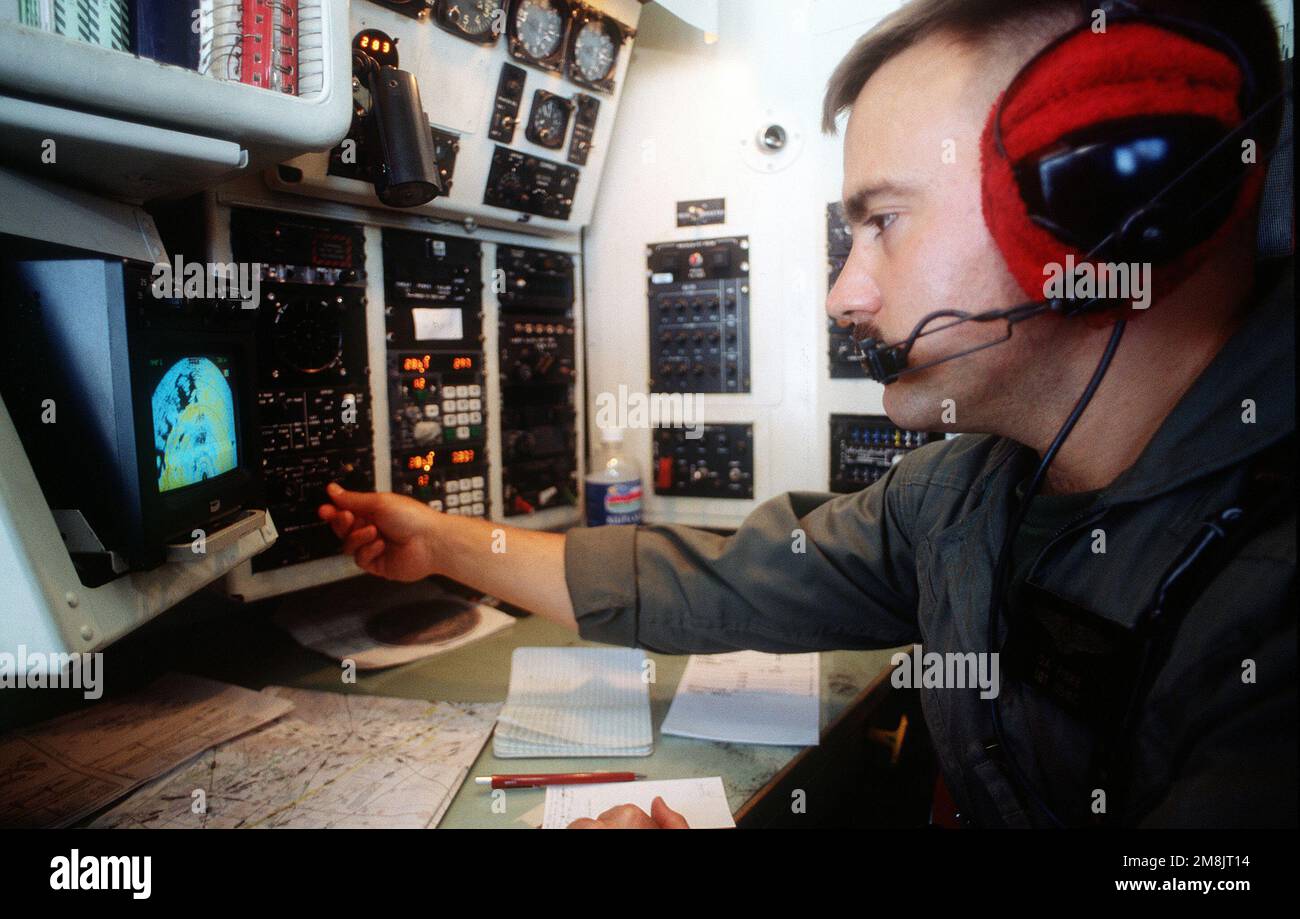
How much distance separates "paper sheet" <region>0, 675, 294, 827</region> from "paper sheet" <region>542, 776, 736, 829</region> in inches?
19.4

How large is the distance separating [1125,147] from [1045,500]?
1.34 feet

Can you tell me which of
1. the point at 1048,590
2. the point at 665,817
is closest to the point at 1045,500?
the point at 1048,590

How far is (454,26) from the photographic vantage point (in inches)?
52.4

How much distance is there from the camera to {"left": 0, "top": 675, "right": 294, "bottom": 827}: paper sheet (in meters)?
0.85

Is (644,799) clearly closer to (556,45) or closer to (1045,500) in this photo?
(1045,500)

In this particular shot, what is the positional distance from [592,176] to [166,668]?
1353 millimetres

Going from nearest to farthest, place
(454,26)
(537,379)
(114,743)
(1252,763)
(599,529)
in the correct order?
(1252,763) < (114,743) < (599,529) < (454,26) < (537,379)

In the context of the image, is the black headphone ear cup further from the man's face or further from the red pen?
the red pen

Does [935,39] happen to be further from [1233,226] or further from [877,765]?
[877,765]

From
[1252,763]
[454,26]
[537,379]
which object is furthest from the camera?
[537,379]

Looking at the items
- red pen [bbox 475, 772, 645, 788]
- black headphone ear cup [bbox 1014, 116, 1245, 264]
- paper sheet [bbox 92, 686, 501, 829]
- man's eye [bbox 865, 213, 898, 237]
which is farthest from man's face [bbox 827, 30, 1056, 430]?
paper sheet [bbox 92, 686, 501, 829]

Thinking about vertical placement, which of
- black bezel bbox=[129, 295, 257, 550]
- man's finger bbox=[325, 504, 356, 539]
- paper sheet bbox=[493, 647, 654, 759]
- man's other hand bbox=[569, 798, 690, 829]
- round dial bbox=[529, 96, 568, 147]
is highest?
round dial bbox=[529, 96, 568, 147]

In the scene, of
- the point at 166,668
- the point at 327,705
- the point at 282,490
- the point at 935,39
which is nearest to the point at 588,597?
the point at 327,705
